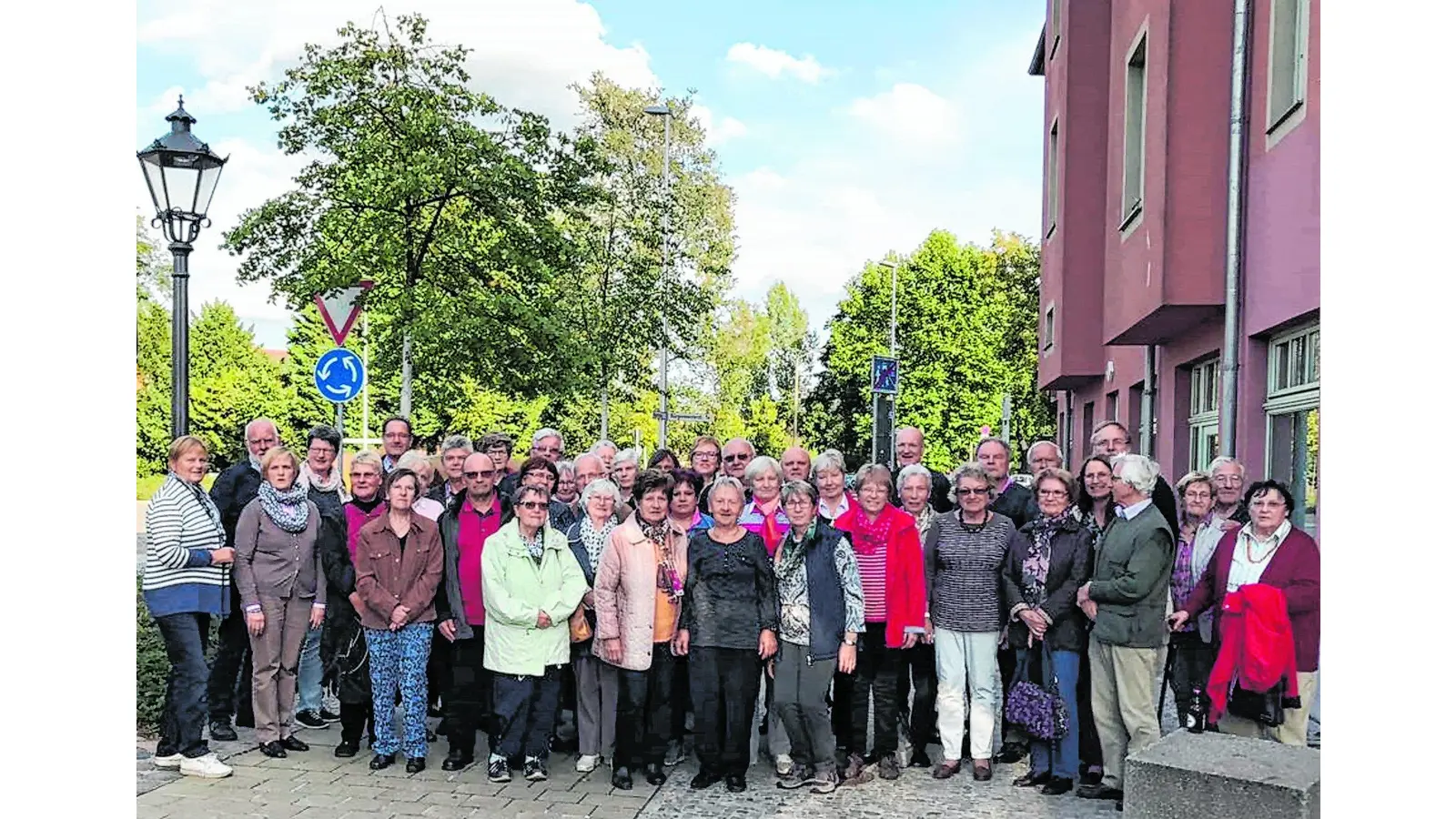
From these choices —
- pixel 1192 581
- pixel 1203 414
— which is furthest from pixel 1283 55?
pixel 1192 581

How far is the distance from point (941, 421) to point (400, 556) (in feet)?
147

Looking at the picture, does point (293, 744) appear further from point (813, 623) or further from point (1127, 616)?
point (1127, 616)

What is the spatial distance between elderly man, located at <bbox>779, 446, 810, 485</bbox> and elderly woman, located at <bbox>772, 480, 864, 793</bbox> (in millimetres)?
1700

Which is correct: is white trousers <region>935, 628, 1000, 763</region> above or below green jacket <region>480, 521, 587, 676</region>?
below

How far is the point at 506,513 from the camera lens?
736 cm

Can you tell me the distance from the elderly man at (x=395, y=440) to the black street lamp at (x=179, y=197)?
1449mm

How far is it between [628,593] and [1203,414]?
29.2 ft

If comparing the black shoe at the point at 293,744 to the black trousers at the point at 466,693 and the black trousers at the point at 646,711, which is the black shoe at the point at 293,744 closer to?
the black trousers at the point at 466,693

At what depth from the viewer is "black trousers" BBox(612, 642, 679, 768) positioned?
6.74 metres

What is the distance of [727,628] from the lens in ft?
21.9

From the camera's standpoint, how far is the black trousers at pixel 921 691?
709cm

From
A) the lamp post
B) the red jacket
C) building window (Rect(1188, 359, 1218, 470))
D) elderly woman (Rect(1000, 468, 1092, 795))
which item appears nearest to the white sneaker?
elderly woman (Rect(1000, 468, 1092, 795))

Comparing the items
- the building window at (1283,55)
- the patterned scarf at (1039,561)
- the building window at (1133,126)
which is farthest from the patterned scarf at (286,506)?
the building window at (1133,126)

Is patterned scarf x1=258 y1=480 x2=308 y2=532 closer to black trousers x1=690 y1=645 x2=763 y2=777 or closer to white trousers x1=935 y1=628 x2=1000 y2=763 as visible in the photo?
black trousers x1=690 y1=645 x2=763 y2=777
